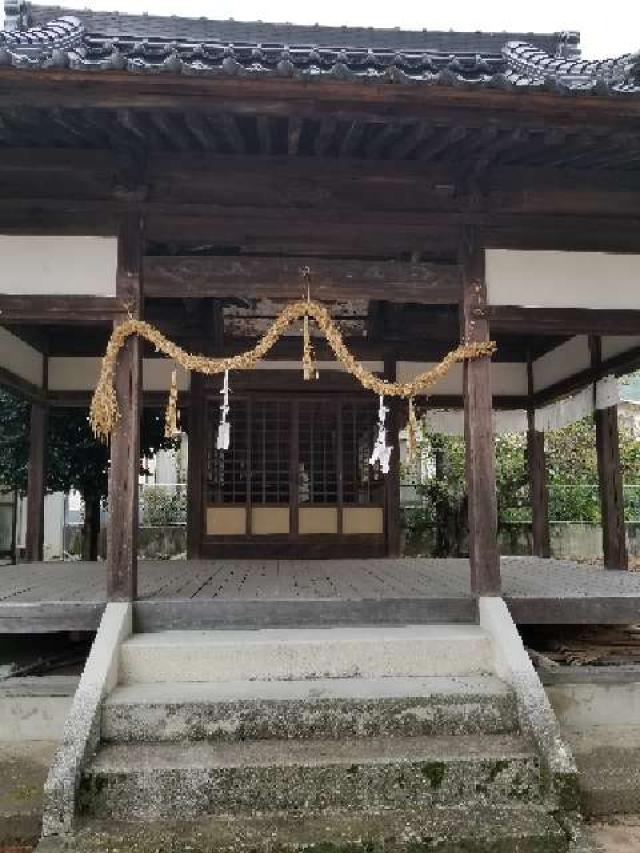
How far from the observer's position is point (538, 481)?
10039 mm

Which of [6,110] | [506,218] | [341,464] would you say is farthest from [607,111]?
[341,464]

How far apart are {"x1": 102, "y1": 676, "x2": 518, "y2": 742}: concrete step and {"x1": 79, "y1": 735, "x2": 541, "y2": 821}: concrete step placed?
0.15 m

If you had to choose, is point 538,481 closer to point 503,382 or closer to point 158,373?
point 503,382

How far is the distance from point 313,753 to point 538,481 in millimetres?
7011

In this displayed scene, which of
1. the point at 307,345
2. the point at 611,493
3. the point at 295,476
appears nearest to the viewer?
the point at 307,345

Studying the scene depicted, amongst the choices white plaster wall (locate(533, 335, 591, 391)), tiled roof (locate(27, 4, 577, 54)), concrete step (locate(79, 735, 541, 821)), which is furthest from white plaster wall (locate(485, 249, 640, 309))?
tiled roof (locate(27, 4, 577, 54))

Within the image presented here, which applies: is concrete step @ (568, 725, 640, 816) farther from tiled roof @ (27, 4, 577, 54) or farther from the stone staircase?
tiled roof @ (27, 4, 577, 54)

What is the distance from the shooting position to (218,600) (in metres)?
5.09

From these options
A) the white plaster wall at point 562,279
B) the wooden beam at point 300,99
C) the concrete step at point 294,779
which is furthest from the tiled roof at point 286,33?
the concrete step at point 294,779

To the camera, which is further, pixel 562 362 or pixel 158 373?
pixel 158 373

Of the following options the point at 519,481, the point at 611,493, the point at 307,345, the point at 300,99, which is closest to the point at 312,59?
the point at 300,99

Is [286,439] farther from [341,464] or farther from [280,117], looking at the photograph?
[280,117]

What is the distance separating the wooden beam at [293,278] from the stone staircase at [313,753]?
8.36 feet

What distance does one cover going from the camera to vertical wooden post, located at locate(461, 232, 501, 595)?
5.16 m
